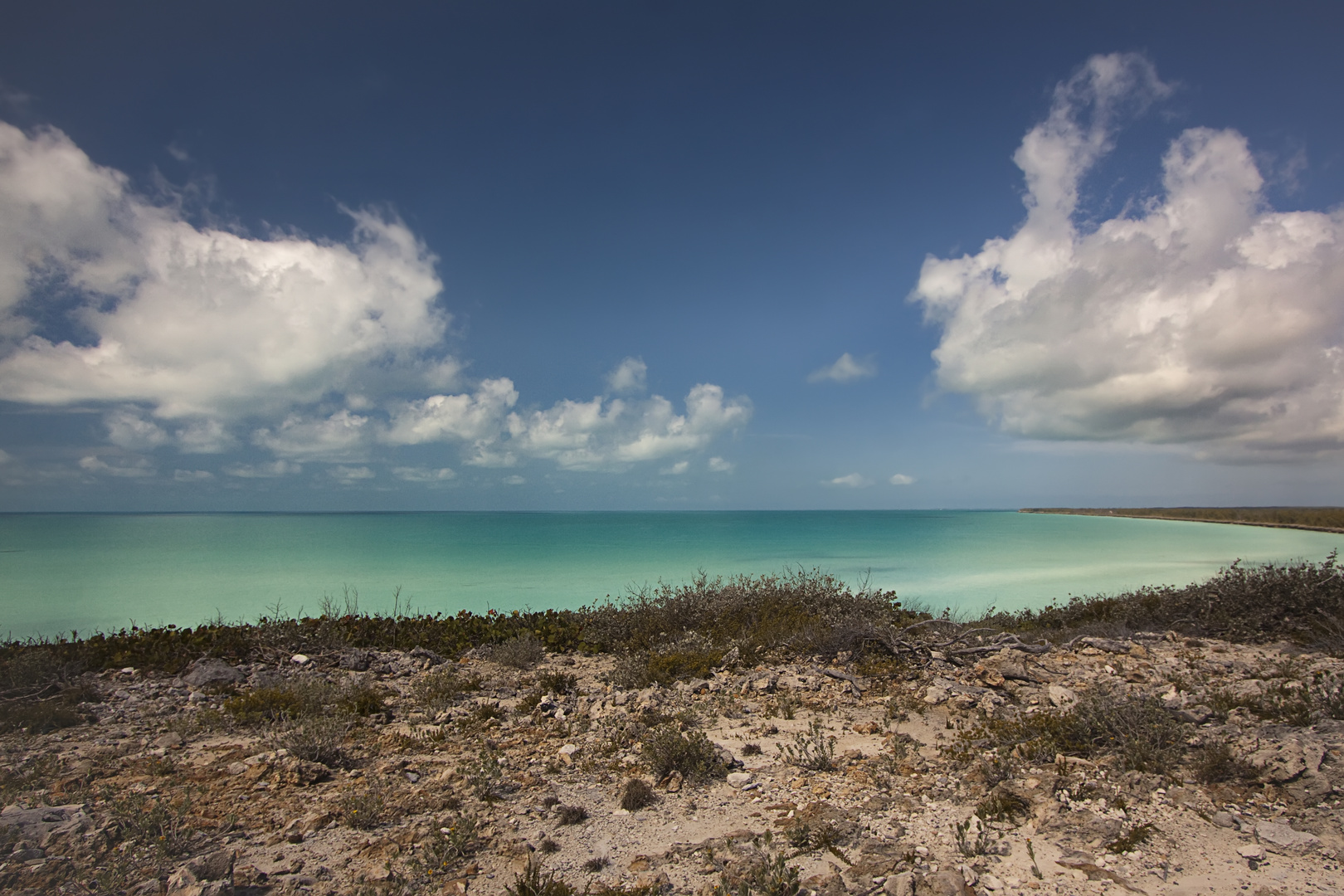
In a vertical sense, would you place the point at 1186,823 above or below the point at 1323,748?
below

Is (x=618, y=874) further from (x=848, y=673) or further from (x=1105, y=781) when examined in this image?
(x=848, y=673)

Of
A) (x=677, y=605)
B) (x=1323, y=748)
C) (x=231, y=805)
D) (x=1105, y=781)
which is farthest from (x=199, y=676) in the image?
(x=1323, y=748)

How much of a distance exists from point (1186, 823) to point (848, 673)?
4.46m

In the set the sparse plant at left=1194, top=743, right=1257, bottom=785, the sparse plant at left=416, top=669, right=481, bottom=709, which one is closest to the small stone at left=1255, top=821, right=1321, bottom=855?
the sparse plant at left=1194, top=743, right=1257, bottom=785

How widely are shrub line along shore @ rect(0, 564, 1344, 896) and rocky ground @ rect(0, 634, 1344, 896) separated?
0.03 meters

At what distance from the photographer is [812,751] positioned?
6.09 m

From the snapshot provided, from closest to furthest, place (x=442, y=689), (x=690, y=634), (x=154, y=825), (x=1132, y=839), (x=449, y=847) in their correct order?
(x=1132, y=839), (x=449, y=847), (x=154, y=825), (x=442, y=689), (x=690, y=634)

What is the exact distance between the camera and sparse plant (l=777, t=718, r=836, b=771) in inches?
226

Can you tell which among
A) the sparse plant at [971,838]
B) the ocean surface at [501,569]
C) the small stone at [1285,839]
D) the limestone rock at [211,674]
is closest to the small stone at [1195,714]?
the small stone at [1285,839]

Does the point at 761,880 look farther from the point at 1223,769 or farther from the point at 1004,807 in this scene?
the point at 1223,769

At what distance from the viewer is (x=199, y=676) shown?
8344 millimetres

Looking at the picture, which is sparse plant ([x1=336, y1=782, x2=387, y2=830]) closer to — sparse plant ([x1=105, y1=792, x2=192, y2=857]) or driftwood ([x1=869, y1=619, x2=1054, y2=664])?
sparse plant ([x1=105, y1=792, x2=192, y2=857])

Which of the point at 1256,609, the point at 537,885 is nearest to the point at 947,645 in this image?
the point at 1256,609

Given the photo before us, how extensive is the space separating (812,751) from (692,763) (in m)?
1.28
